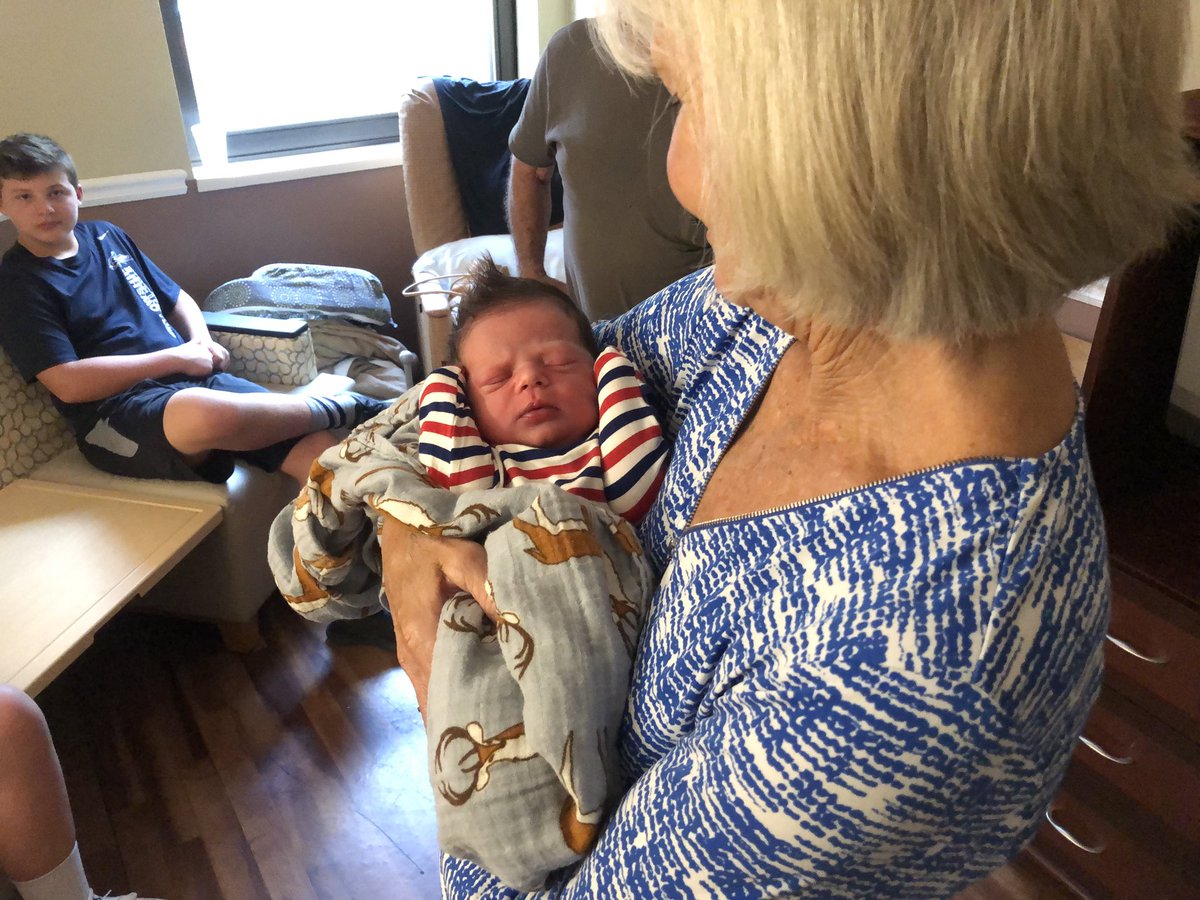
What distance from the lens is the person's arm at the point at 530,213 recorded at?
258 cm

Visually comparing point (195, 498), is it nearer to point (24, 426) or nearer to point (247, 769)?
point (24, 426)

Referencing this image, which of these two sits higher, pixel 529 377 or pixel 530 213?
pixel 529 377

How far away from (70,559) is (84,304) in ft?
2.41

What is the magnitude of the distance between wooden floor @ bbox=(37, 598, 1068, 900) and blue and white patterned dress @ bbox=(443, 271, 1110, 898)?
1318 millimetres

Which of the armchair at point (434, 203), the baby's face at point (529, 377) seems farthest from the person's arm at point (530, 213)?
the baby's face at point (529, 377)

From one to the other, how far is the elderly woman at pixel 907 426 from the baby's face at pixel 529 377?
0.45 meters

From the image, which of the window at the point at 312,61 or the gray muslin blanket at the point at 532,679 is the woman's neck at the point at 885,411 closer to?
the gray muslin blanket at the point at 532,679

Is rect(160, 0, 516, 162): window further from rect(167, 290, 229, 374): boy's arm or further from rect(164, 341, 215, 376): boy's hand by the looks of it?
rect(164, 341, 215, 376): boy's hand

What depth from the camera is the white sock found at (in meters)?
1.55

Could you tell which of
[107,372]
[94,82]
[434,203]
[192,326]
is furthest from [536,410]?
[94,82]

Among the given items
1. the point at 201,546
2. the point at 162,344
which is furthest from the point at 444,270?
the point at 201,546

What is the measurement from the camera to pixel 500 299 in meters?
1.26

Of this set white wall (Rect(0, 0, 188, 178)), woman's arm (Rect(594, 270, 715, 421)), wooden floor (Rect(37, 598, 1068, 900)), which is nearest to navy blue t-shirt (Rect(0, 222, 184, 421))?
white wall (Rect(0, 0, 188, 178))

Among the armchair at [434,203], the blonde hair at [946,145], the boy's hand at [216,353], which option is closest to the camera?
the blonde hair at [946,145]
